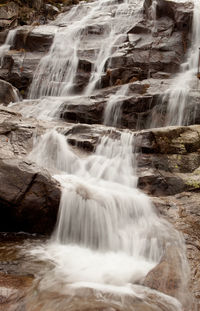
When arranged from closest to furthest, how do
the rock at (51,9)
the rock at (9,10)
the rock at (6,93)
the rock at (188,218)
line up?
the rock at (188,218) < the rock at (6,93) < the rock at (9,10) < the rock at (51,9)

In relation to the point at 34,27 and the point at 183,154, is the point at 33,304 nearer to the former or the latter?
the point at 183,154

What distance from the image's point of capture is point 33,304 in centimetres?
304

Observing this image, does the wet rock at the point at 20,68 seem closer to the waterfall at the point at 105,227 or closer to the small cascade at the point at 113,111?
the small cascade at the point at 113,111

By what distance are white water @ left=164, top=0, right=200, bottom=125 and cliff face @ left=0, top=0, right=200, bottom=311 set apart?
0.21 m

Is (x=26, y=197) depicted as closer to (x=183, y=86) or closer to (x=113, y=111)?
(x=113, y=111)

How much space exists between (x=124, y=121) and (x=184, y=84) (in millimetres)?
3121

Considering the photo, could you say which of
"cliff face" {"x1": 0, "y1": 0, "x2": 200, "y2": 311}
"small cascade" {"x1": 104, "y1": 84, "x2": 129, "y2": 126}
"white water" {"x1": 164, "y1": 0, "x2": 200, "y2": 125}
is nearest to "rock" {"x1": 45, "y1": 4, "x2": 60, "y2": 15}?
"cliff face" {"x1": 0, "y1": 0, "x2": 200, "y2": 311}

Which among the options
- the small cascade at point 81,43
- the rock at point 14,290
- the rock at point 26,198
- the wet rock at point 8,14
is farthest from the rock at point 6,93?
the wet rock at point 8,14

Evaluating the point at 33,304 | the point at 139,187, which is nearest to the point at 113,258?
the point at 33,304

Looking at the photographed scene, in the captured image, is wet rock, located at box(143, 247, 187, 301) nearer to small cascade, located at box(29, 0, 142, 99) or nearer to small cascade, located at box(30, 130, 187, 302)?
small cascade, located at box(30, 130, 187, 302)

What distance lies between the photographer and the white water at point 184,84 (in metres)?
9.41

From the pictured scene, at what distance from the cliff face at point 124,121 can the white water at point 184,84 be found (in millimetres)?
212

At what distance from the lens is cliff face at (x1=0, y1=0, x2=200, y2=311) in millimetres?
5051

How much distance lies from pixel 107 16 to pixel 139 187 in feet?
51.4
